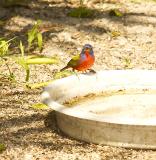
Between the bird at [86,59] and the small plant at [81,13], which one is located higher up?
the small plant at [81,13]

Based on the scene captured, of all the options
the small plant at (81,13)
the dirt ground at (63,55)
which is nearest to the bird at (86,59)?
the dirt ground at (63,55)

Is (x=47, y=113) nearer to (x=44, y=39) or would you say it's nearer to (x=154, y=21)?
(x=44, y=39)


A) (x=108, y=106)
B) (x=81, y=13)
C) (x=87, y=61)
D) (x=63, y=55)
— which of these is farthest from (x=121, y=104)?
(x=81, y=13)

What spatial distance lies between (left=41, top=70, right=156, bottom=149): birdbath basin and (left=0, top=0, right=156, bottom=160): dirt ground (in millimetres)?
99

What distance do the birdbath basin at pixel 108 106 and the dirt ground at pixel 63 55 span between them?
0.32ft

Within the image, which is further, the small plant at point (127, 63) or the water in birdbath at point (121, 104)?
the small plant at point (127, 63)

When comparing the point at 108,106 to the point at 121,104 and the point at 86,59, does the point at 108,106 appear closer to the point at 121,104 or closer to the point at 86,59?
the point at 121,104

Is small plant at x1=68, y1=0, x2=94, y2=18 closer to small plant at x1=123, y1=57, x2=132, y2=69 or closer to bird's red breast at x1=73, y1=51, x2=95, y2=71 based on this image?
small plant at x1=123, y1=57, x2=132, y2=69

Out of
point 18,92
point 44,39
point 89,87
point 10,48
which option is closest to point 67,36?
point 44,39

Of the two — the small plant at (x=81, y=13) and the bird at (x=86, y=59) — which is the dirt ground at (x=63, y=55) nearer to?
the small plant at (x=81, y=13)

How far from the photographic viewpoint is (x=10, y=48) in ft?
20.9

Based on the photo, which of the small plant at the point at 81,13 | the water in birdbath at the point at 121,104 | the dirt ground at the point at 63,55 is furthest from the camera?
the small plant at the point at 81,13

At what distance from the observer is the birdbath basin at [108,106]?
146 inches

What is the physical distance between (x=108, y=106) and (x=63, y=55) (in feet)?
5.86
